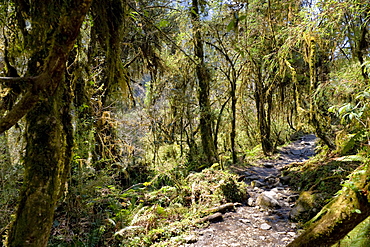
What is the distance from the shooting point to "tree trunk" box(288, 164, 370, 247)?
1700 mm

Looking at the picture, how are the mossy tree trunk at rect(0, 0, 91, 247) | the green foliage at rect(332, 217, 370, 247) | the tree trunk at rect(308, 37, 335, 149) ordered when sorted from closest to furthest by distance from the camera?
the mossy tree trunk at rect(0, 0, 91, 247), the green foliage at rect(332, 217, 370, 247), the tree trunk at rect(308, 37, 335, 149)

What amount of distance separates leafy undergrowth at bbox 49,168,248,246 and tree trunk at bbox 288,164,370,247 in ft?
8.73

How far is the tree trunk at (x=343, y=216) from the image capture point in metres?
1.70

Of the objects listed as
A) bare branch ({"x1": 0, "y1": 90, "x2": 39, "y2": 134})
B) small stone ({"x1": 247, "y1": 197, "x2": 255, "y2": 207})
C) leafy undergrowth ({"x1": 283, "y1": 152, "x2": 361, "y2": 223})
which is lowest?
small stone ({"x1": 247, "y1": 197, "x2": 255, "y2": 207})

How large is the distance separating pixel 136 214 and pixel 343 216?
4.22 meters

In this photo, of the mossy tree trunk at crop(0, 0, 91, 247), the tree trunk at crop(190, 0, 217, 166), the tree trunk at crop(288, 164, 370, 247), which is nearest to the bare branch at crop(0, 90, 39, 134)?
the mossy tree trunk at crop(0, 0, 91, 247)

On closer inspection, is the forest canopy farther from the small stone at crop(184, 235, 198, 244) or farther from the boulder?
the boulder

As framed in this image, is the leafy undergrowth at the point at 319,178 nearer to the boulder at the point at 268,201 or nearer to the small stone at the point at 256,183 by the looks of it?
the boulder at the point at 268,201

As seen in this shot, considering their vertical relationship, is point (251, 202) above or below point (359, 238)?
below

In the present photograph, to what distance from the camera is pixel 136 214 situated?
5.00 m

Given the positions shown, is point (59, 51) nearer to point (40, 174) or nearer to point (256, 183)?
point (40, 174)

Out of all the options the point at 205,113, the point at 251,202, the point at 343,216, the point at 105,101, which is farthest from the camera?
the point at 205,113

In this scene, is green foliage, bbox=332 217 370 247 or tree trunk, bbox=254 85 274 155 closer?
green foliage, bbox=332 217 370 247

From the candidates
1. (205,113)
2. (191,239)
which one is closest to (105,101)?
(205,113)
